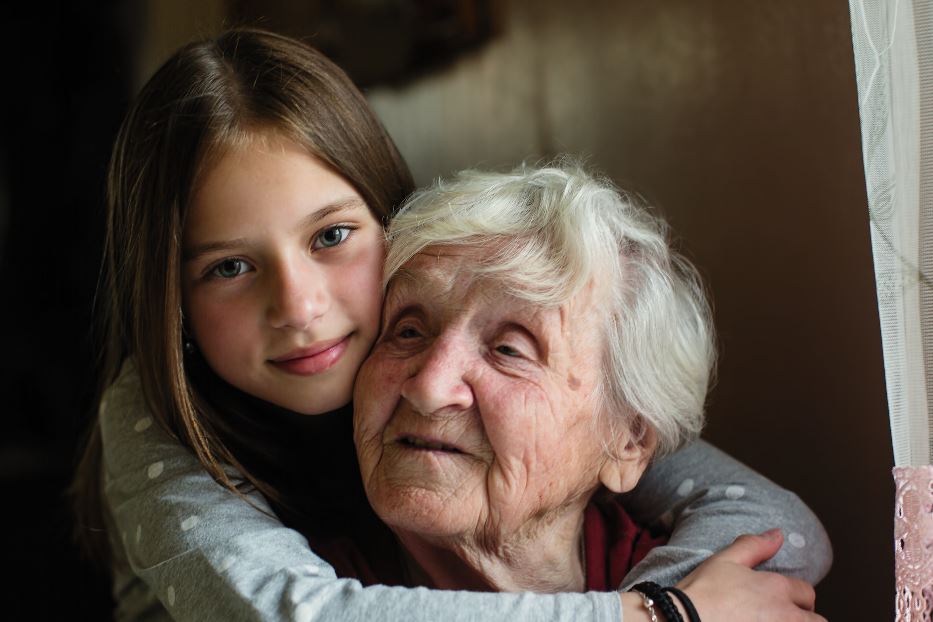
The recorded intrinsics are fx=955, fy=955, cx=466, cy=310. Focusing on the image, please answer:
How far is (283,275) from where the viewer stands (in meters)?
1.47

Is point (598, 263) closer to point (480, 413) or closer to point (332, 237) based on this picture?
point (480, 413)

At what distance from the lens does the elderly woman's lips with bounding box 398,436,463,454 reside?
1.42 m

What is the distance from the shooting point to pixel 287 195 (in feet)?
4.87

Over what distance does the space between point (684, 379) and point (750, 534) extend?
0.27 m

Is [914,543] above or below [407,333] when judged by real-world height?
below

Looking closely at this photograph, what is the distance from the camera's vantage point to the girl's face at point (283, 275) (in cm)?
148

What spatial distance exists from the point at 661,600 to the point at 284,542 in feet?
1.78

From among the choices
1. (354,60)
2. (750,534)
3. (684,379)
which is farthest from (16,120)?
(750,534)

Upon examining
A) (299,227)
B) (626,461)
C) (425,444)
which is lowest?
(626,461)

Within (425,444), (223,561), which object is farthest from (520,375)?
(223,561)

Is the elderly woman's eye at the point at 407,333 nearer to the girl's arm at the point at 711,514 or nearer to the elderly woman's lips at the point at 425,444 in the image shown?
the elderly woman's lips at the point at 425,444

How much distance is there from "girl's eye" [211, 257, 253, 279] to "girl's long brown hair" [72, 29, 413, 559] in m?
0.07

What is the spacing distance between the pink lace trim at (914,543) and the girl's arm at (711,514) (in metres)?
0.34

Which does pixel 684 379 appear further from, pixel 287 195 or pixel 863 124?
pixel 287 195
